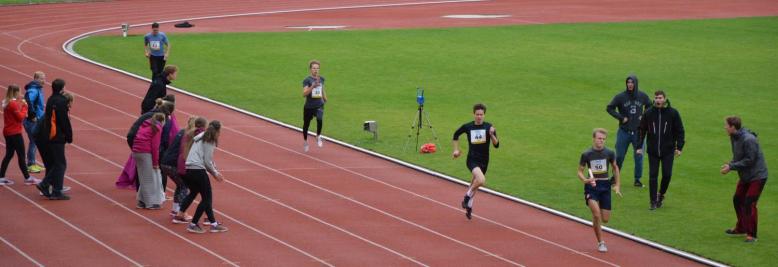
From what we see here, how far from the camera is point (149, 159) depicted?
1684 cm

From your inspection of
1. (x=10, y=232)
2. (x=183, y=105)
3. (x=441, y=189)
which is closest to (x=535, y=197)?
(x=441, y=189)

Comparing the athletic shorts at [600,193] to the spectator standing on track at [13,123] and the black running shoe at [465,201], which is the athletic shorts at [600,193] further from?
the spectator standing on track at [13,123]

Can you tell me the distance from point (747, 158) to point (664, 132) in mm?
2147

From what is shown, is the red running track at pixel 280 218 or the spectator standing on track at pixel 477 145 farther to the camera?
the spectator standing on track at pixel 477 145

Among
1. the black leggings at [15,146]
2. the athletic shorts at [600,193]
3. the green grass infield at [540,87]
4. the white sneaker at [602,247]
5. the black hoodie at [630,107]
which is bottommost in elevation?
the green grass infield at [540,87]

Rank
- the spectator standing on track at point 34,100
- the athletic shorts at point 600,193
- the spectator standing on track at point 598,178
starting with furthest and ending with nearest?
the spectator standing on track at point 34,100 < the athletic shorts at point 600,193 < the spectator standing on track at point 598,178

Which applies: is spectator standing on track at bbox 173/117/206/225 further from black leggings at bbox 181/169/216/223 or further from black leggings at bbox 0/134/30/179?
black leggings at bbox 0/134/30/179

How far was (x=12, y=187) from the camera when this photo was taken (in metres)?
18.4

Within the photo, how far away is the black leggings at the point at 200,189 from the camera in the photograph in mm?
15602

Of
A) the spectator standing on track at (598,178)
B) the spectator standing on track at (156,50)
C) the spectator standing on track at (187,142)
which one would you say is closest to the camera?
the spectator standing on track at (598,178)

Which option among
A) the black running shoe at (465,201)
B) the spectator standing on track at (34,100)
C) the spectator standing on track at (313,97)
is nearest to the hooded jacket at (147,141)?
the spectator standing on track at (34,100)

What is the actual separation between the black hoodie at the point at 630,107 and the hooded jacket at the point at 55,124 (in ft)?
28.9

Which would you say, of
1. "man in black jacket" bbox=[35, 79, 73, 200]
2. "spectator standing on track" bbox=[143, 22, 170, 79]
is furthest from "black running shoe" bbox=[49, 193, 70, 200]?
"spectator standing on track" bbox=[143, 22, 170, 79]

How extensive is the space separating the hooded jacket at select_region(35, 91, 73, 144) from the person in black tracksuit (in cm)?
874
